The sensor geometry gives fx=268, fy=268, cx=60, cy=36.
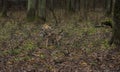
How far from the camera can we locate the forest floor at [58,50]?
953 cm

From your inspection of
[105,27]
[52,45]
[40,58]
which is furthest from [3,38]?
[105,27]

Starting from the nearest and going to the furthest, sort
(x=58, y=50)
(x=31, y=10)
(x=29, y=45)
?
(x=58, y=50), (x=29, y=45), (x=31, y=10)

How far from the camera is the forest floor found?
953cm

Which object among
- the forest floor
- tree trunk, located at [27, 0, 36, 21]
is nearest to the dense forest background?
the forest floor

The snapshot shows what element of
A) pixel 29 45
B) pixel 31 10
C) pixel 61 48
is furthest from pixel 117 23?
pixel 31 10

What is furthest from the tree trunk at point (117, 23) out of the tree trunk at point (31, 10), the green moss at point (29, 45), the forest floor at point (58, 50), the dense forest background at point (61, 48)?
the tree trunk at point (31, 10)

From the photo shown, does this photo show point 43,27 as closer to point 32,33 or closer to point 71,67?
point 32,33

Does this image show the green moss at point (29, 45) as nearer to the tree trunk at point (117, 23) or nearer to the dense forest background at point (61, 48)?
the dense forest background at point (61, 48)

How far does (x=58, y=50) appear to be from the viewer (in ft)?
38.0

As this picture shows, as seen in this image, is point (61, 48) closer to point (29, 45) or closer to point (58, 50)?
point (58, 50)

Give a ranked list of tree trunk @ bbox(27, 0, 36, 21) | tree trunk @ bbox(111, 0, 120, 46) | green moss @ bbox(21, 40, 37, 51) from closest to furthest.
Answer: tree trunk @ bbox(111, 0, 120, 46) < green moss @ bbox(21, 40, 37, 51) < tree trunk @ bbox(27, 0, 36, 21)

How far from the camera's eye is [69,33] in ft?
49.4

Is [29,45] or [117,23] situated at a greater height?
[117,23]

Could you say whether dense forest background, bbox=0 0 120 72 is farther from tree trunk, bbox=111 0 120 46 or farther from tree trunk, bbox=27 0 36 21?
tree trunk, bbox=27 0 36 21
